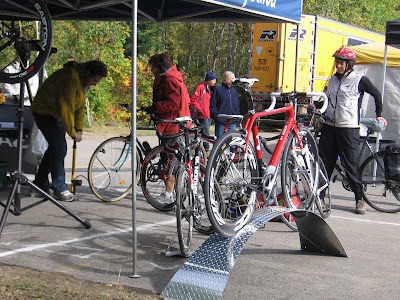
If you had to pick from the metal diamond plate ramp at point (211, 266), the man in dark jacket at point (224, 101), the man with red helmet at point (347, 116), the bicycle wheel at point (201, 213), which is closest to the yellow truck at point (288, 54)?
the man in dark jacket at point (224, 101)

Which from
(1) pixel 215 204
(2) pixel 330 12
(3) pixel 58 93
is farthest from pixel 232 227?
(2) pixel 330 12

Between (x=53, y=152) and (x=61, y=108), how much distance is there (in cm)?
76

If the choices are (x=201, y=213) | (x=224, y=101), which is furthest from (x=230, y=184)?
(x=224, y=101)

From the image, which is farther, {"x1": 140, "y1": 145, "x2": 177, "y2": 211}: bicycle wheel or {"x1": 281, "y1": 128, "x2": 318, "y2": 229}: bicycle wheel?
{"x1": 140, "y1": 145, "x2": 177, "y2": 211}: bicycle wheel

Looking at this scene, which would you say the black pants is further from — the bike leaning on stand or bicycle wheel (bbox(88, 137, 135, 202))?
bicycle wheel (bbox(88, 137, 135, 202))

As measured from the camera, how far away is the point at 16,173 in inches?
226

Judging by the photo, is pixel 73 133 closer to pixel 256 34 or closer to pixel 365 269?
pixel 365 269

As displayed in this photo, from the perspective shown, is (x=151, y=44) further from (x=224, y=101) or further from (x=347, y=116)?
(x=347, y=116)

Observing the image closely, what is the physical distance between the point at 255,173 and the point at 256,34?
13441mm

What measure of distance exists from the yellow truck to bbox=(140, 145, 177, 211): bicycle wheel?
11.2 metres

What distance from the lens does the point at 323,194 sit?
7.03 m

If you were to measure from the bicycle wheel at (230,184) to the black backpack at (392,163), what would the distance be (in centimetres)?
336

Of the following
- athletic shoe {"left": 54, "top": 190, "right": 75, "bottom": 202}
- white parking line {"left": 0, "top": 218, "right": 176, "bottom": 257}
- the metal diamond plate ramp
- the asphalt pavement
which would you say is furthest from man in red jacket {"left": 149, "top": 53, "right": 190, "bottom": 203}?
the metal diamond plate ramp

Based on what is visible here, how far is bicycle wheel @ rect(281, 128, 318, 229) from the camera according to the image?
5.61 metres
